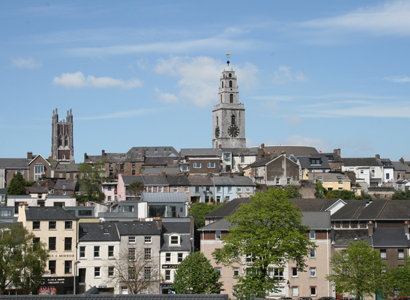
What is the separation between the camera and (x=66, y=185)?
104438mm

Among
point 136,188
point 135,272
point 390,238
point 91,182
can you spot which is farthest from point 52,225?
point 91,182

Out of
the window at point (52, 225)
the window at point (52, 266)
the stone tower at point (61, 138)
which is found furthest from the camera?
the stone tower at point (61, 138)

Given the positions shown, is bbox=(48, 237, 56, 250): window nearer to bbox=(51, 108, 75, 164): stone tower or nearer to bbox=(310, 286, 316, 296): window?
bbox=(310, 286, 316, 296): window

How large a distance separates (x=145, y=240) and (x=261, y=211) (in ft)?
45.1

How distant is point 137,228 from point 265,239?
48.6 ft

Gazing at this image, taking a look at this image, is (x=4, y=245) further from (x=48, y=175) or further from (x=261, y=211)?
(x=48, y=175)

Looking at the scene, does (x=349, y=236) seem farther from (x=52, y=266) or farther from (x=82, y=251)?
(x=52, y=266)

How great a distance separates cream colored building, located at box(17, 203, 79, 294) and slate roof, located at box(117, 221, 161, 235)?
164 inches

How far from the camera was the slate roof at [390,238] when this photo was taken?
56344 mm

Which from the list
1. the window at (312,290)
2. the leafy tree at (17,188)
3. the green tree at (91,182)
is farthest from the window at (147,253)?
A: the leafy tree at (17,188)

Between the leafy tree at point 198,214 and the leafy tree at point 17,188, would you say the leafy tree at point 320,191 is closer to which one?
the leafy tree at point 198,214

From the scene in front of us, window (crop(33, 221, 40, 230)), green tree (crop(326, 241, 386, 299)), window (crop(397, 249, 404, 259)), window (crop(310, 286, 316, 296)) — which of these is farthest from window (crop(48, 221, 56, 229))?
window (crop(397, 249, 404, 259))

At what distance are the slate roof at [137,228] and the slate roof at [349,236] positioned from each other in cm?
1713

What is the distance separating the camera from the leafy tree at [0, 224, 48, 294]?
4562cm
